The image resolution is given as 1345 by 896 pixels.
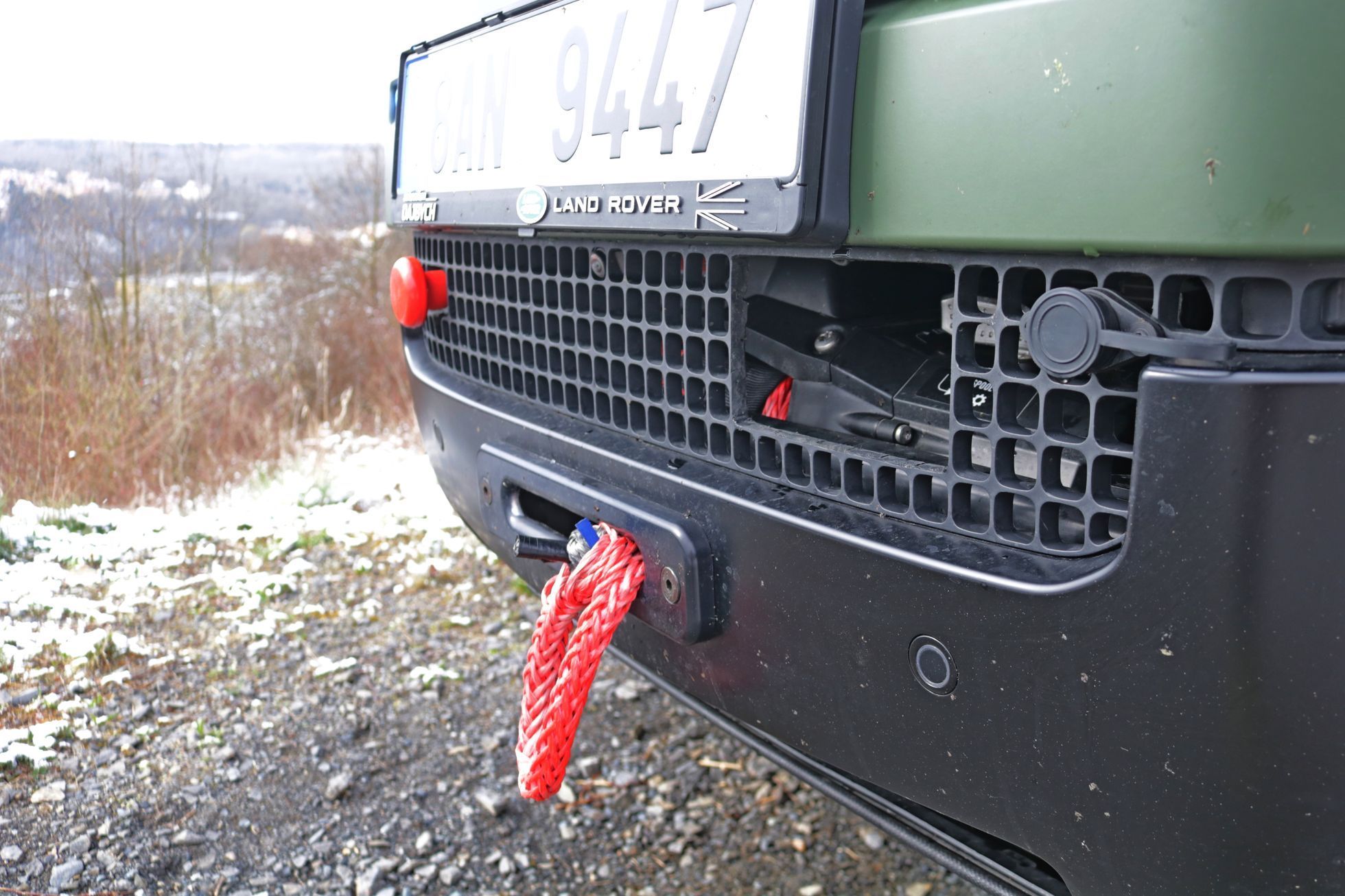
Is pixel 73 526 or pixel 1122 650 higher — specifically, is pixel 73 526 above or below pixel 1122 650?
below

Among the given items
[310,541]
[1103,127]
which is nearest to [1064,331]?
[1103,127]

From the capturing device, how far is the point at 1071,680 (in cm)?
105

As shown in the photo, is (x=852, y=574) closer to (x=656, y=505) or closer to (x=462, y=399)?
(x=656, y=505)

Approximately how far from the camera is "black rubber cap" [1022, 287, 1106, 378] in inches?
39.0

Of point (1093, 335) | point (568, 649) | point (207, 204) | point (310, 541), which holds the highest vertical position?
point (207, 204)

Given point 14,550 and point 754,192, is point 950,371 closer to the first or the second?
point 754,192

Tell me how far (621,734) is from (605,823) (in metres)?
0.36

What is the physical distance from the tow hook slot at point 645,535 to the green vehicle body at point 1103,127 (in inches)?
20.3

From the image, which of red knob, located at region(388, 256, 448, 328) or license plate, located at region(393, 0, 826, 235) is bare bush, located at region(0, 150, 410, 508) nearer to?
red knob, located at region(388, 256, 448, 328)

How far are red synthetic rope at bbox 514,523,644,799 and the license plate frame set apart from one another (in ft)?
1.59

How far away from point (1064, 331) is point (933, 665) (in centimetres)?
41

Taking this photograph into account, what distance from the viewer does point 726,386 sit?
1498 millimetres

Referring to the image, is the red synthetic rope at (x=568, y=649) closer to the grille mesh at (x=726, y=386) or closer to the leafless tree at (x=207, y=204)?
the grille mesh at (x=726, y=386)

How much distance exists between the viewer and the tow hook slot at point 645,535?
148 cm
